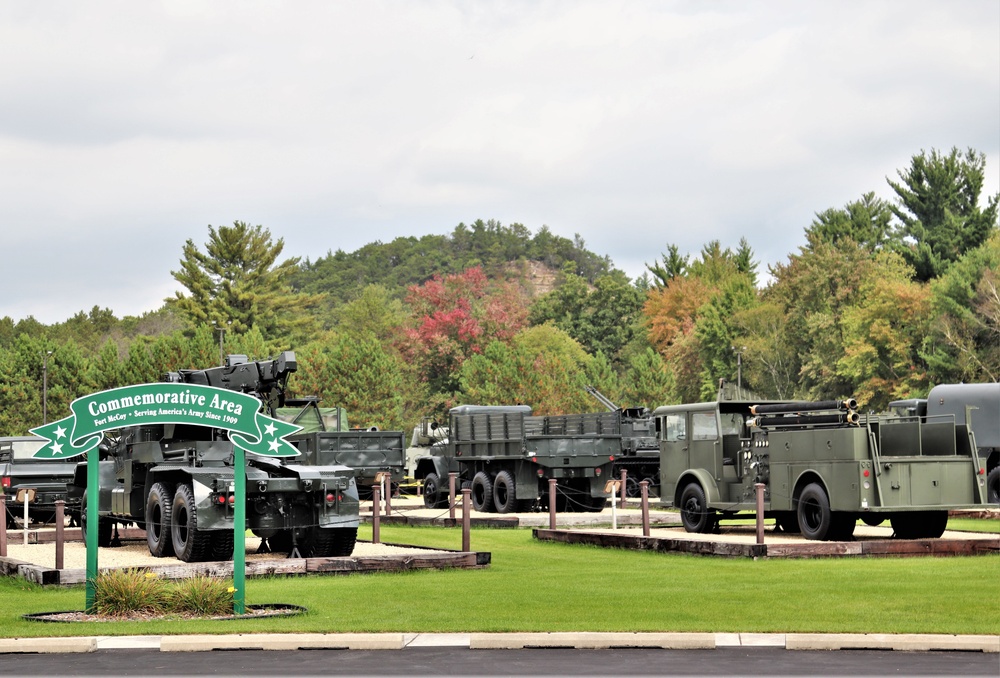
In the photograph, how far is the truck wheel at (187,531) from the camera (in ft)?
59.4

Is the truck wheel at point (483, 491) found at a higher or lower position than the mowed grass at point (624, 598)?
higher

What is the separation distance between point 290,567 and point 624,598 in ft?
16.0

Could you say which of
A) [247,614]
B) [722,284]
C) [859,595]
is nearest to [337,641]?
[247,614]

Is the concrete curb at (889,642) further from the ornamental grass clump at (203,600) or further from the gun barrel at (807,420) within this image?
the gun barrel at (807,420)

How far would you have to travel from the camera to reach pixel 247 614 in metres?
13.3

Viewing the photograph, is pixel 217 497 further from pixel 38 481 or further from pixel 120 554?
pixel 38 481

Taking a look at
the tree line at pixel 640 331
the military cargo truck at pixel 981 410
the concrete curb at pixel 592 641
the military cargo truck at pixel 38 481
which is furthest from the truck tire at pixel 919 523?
the tree line at pixel 640 331

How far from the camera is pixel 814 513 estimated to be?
21.5 metres

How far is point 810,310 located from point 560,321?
25055 millimetres

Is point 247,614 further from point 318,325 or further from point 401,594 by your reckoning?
point 318,325

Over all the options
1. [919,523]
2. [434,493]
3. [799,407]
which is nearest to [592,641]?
[919,523]

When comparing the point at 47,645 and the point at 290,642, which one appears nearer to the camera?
the point at 47,645

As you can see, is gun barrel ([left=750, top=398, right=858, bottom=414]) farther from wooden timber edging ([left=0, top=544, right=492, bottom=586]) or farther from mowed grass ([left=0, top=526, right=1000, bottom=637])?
wooden timber edging ([left=0, top=544, right=492, bottom=586])

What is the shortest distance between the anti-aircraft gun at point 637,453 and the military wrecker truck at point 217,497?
49.9ft
